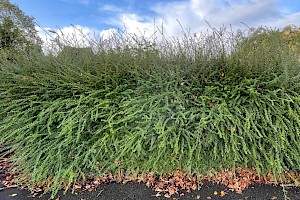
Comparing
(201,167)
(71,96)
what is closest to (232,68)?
(201,167)

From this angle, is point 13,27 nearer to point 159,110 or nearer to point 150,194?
point 159,110

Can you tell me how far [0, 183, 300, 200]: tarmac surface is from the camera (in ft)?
8.90

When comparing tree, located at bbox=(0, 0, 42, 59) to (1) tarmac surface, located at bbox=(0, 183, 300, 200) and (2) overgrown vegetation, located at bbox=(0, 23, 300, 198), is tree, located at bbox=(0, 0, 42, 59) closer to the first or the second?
(2) overgrown vegetation, located at bbox=(0, 23, 300, 198)

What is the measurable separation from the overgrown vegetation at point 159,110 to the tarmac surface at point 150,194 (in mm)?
187

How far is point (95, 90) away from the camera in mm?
2984

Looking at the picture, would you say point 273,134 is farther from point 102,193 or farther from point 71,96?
point 71,96

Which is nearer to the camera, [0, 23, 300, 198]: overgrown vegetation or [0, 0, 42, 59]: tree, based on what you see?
[0, 23, 300, 198]: overgrown vegetation

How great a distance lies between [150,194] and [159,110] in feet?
3.14

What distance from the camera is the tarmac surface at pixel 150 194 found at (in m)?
2.71

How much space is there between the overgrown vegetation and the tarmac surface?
0.61ft

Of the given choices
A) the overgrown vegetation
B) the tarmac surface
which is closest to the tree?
the overgrown vegetation

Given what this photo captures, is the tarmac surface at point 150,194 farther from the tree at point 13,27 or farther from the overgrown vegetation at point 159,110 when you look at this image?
the tree at point 13,27

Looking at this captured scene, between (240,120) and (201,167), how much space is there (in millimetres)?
727

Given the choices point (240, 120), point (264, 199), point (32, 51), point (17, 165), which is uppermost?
point (32, 51)
